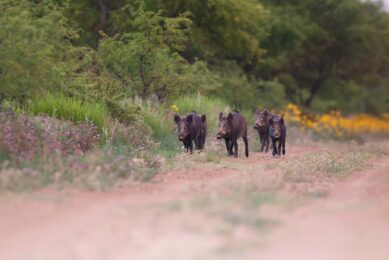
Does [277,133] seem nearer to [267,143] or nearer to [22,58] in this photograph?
[267,143]

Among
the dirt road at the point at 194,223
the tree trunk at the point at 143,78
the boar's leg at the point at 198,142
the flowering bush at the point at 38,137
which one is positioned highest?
the tree trunk at the point at 143,78

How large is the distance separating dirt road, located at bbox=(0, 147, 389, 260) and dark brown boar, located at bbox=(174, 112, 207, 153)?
21.5 feet

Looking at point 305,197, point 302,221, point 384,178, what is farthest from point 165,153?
point 302,221

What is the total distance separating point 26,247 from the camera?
8.88 meters

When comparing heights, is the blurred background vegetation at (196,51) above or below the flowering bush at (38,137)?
above

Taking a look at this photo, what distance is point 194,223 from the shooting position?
366 inches

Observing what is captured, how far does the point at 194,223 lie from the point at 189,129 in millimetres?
10281

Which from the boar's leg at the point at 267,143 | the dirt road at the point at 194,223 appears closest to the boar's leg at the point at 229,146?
the boar's leg at the point at 267,143

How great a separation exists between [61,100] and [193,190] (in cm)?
632

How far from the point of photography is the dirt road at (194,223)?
8383 millimetres

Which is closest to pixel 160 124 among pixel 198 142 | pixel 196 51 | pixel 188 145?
pixel 198 142

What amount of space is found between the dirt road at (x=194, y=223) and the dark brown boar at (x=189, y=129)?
21.5ft

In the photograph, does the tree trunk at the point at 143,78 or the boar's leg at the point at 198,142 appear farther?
the tree trunk at the point at 143,78

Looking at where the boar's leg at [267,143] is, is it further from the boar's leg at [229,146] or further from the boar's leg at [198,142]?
the boar's leg at [198,142]
